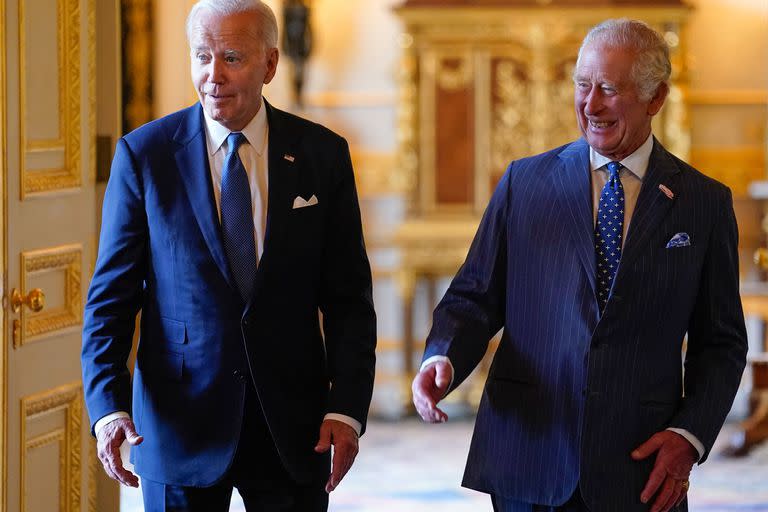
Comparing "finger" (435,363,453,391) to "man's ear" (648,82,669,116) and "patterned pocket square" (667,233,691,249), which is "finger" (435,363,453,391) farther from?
"man's ear" (648,82,669,116)

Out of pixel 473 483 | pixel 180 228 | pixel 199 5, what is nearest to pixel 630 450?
pixel 473 483

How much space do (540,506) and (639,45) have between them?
86 cm

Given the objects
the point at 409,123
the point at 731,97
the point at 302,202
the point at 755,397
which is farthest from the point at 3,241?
the point at 731,97

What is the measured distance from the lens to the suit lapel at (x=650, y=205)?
2.30 m

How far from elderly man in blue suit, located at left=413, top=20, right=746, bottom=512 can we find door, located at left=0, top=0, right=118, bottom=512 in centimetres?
113

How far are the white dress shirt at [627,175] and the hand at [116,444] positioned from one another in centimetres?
55

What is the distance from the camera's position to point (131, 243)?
2344mm

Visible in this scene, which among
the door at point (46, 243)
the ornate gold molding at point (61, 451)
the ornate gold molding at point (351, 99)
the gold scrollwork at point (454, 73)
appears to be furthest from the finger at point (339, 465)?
the ornate gold molding at point (351, 99)

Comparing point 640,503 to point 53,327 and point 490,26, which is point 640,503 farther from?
point 490,26

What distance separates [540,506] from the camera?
2.35 m

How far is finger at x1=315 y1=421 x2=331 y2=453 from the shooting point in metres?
2.35

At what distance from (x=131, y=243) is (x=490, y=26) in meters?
4.90

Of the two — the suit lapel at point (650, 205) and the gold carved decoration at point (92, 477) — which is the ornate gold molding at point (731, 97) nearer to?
the gold carved decoration at point (92, 477)

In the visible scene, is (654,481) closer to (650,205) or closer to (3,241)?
(650,205)
